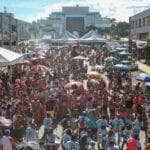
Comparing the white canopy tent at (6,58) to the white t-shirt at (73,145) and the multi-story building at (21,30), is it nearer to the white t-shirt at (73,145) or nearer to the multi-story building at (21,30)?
the white t-shirt at (73,145)

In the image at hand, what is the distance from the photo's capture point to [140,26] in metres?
75.9

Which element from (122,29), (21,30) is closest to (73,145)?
(21,30)

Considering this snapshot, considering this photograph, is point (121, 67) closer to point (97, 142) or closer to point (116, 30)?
point (97, 142)

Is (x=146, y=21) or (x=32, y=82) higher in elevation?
(x=146, y=21)

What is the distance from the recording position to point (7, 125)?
62.2 ft

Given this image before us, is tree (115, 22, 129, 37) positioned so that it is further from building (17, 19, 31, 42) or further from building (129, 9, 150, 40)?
building (129, 9, 150, 40)

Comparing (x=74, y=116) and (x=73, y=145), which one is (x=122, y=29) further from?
(x=73, y=145)

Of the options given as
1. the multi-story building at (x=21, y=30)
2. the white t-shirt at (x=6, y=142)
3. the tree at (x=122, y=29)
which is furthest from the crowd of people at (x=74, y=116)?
the tree at (x=122, y=29)

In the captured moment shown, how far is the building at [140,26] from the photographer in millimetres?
68869

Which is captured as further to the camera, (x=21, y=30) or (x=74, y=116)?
(x=21, y=30)

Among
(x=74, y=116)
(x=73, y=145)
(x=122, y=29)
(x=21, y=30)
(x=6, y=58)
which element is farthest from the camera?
(x=122, y=29)

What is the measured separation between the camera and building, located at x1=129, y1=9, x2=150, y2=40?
68869 mm

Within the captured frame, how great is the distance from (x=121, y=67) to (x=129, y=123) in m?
20.1

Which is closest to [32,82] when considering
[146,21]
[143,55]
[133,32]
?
[143,55]
